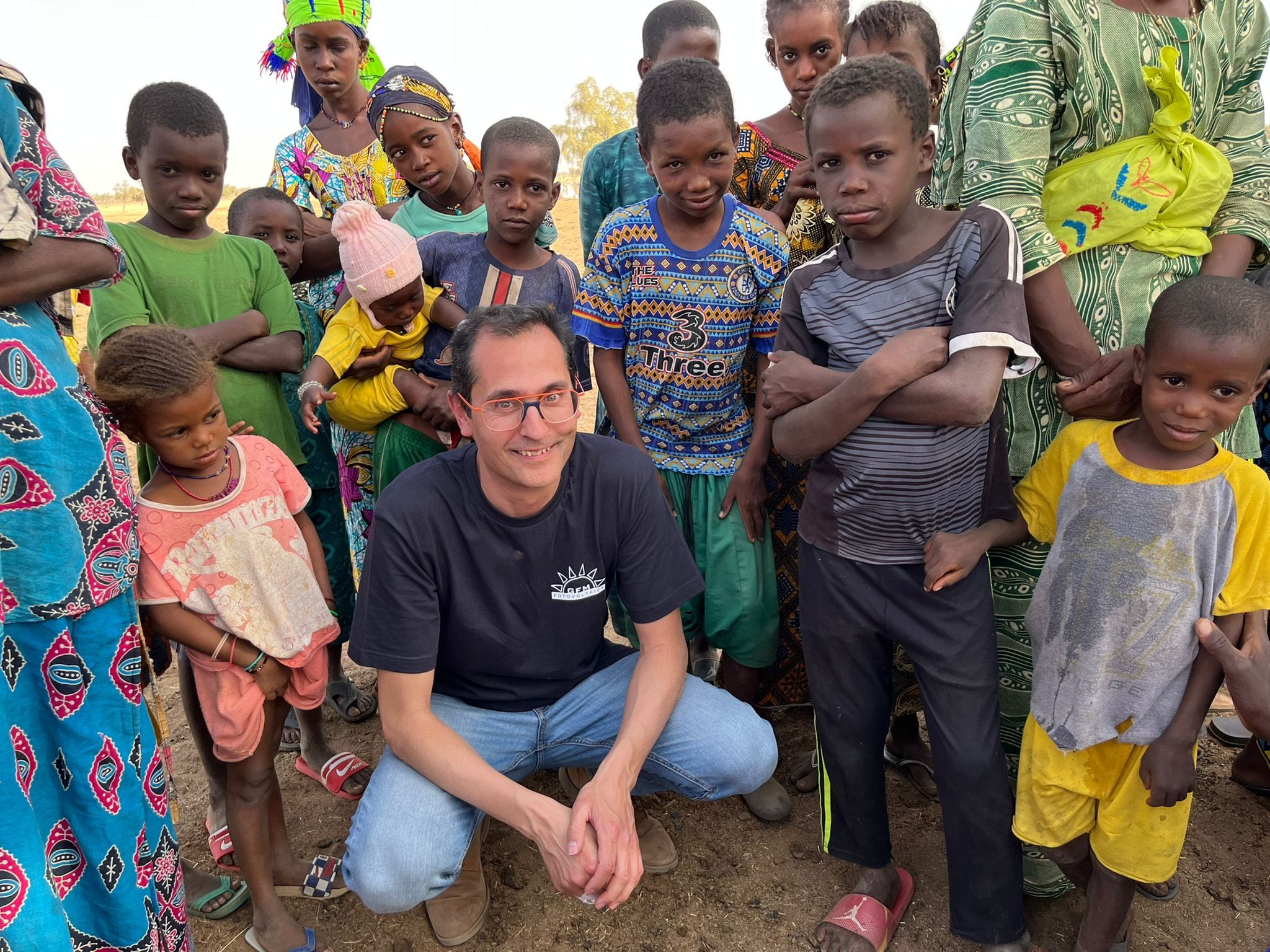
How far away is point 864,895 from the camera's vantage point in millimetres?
2533

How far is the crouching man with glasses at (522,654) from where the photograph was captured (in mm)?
2311

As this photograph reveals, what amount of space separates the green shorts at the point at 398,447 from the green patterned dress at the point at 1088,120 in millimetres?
1988

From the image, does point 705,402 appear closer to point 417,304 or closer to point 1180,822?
point 417,304

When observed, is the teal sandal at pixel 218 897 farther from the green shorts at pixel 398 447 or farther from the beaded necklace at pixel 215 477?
the green shorts at pixel 398 447

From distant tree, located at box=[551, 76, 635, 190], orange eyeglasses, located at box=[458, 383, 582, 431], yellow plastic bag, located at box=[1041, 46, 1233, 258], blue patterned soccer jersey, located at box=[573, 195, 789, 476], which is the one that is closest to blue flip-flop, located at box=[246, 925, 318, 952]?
orange eyeglasses, located at box=[458, 383, 582, 431]

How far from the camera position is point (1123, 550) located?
2.07 meters

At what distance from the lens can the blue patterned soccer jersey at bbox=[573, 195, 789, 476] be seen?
2.85 metres

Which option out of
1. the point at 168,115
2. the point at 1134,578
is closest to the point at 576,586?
the point at 1134,578

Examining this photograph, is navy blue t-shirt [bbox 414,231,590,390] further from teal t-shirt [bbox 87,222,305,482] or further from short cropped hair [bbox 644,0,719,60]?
short cropped hair [bbox 644,0,719,60]

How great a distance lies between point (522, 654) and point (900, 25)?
239cm

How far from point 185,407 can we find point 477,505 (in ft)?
2.61

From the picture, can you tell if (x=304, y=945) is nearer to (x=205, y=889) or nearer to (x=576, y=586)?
(x=205, y=889)

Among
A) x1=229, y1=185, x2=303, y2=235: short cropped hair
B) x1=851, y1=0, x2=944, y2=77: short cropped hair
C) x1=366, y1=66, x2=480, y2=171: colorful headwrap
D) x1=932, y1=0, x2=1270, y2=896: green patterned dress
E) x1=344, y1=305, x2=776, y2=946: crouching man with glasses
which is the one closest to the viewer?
x1=932, y1=0, x2=1270, y2=896: green patterned dress

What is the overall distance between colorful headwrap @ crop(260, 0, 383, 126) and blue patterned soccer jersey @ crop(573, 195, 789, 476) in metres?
1.96
